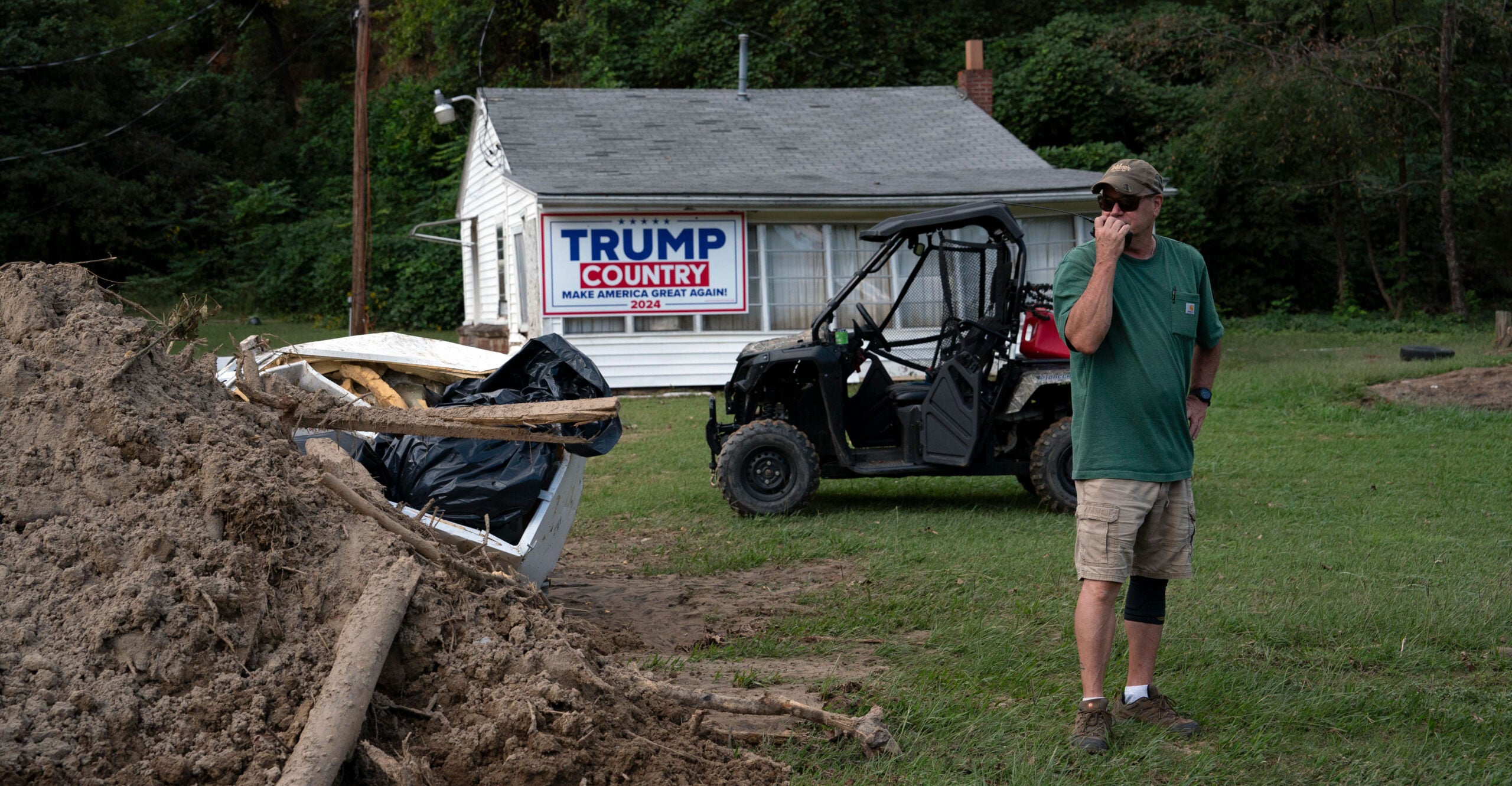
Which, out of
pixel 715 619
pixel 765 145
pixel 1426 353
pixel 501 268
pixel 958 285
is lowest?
pixel 715 619

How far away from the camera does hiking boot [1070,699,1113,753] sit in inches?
148

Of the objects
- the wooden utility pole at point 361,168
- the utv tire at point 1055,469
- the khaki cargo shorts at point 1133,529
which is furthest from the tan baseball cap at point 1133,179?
the wooden utility pole at point 361,168

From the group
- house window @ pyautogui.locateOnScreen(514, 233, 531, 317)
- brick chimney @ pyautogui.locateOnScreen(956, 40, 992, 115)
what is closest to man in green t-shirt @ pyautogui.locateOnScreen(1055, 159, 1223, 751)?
house window @ pyautogui.locateOnScreen(514, 233, 531, 317)

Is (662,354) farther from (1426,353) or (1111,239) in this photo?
(1111,239)

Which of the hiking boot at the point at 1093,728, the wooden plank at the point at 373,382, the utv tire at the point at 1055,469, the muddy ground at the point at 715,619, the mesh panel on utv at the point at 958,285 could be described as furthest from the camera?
the mesh panel on utv at the point at 958,285

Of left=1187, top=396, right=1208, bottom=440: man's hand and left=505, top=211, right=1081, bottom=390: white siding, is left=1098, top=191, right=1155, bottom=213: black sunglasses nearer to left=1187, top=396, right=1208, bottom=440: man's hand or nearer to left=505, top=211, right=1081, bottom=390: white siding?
left=1187, top=396, right=1208, bottom=440: man's hand

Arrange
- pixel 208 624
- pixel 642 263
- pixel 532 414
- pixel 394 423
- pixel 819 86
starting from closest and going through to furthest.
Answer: pixel 208 624 < pixel 394 423 < pixel 532 414 < pixel 642 263 < pixel 819 86

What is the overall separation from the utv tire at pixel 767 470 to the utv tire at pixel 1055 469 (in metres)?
1.51

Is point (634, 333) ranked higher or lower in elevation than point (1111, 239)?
lower

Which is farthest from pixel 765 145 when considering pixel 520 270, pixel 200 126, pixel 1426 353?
pixel 200 126

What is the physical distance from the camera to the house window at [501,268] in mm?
19953

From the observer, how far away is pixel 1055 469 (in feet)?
26.8

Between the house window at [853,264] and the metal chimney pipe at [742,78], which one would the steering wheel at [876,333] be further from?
the metal chimney pipe at [742,78]

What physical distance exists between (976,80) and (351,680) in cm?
2068
